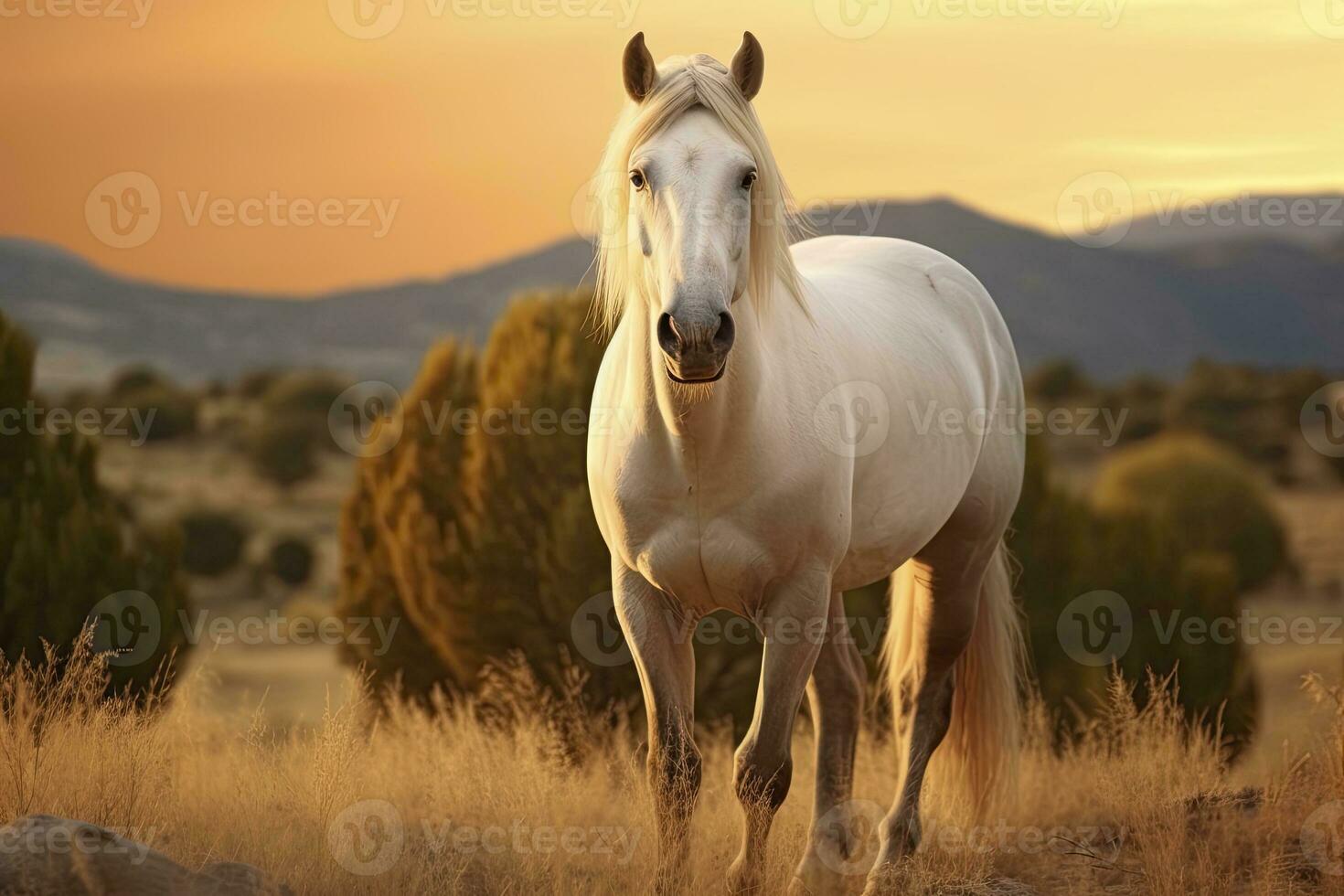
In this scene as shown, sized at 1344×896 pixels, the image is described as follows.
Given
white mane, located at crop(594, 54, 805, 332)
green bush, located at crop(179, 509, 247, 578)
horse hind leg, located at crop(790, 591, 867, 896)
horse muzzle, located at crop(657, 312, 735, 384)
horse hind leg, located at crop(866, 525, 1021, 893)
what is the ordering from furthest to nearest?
green bush, located at crop(179, 509, 247, 578), horse hind leg, located at crop(866, 525, 1021, 893), horse hind leg, located at crop(790, 591, 867, 896), white mane, located at crop(594, 54, 805, 332), horse muzzle, located at crop(657, 312, 735, 384)

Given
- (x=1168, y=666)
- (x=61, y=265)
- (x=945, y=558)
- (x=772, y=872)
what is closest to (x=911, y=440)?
(x=945, y=558)

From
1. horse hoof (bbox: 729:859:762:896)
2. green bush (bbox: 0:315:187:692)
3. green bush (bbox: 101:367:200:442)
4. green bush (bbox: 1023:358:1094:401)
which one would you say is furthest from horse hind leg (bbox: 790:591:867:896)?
green bush (bbox: 1023:358:1094:401)

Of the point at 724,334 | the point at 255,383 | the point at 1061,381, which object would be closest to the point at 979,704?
the point at 724,334

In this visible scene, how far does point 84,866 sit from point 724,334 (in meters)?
2.24

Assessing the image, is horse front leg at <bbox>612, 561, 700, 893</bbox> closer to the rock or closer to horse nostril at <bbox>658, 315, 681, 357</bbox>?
horse nostril at <bbox>658, 315, 681, 357</bbox>

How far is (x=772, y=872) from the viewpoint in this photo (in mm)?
4434

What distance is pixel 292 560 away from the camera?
5100 cm

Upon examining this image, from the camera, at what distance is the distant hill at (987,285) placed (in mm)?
83062

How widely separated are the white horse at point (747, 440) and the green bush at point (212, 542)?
47.6 metres

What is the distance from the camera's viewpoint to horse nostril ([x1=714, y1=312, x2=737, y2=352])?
333 cm

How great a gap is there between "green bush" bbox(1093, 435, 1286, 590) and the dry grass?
36247mm

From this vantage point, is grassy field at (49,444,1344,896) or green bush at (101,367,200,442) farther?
green bush at (101,367,200,442)

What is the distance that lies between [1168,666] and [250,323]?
76747mm

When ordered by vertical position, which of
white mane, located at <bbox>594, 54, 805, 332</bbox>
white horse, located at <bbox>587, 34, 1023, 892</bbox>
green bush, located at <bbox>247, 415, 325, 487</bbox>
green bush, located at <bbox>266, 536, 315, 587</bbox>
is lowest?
green bush, located at <bbox>266, 536, 315, 587</bbox>
